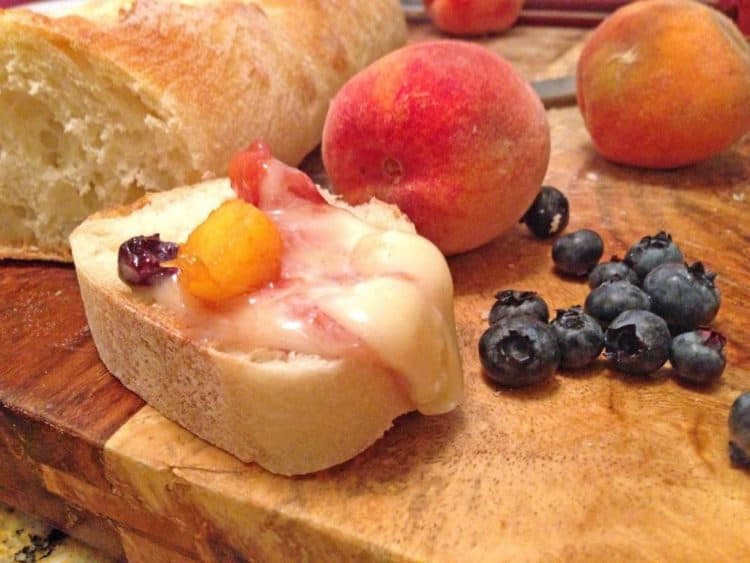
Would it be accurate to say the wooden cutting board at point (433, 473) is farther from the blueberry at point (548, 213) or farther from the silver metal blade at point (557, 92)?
the silver metal blade at point (557, 92)

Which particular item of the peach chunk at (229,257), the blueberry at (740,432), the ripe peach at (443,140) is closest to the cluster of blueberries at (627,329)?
the blueberry at (740,432)

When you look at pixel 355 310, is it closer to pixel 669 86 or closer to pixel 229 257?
pixel 229 257

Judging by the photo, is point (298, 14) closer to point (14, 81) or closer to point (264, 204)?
point (14, 81)

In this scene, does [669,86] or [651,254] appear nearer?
[651,254]

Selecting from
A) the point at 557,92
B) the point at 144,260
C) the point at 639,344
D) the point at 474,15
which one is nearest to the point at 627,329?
the point at 639,344

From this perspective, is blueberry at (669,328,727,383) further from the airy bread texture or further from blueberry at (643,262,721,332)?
the airy bread texture

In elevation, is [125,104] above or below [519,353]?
above

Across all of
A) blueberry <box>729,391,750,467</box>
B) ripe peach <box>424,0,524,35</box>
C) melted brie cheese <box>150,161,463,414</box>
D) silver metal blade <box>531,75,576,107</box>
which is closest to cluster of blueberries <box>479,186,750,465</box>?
blueberry <box>729,391,750,467</box>
